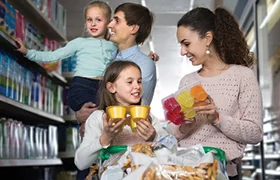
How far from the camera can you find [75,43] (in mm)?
3223

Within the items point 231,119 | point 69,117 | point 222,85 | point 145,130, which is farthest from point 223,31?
point 69,117

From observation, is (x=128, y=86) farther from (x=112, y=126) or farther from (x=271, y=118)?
(x=271, y=118)

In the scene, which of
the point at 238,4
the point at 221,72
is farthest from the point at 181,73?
the point at 221,72

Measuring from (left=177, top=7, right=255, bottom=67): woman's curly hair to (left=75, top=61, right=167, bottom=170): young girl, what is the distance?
34 centimetres

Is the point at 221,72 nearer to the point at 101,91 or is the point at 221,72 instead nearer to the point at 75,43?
the point at 101,91

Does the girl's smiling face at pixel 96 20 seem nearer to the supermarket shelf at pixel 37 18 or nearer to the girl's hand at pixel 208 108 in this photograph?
the girl's hand at pixel 208 108

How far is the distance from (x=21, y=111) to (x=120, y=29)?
224 cm

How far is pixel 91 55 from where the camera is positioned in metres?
3.12

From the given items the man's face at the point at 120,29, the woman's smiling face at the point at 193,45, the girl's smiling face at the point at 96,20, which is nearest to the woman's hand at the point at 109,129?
the woman's smiling face at the point at 193,45

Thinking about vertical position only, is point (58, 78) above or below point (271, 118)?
above

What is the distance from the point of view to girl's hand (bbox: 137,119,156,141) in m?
1.90

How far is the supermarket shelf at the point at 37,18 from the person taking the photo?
4523 mm

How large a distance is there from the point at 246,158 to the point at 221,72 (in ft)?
19.9

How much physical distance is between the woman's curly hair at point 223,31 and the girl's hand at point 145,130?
22.6 inches
